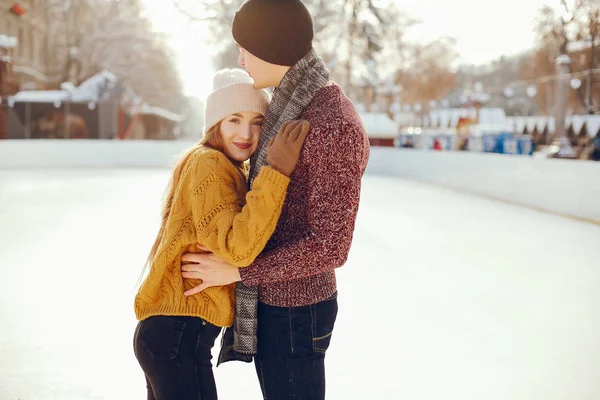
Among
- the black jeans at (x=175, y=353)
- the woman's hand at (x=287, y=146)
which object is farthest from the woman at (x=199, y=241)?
the woman's hand at (x=287, y=146)

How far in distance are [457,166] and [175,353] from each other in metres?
12.7

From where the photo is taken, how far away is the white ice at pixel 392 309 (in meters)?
3.10

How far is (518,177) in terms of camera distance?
11.3m

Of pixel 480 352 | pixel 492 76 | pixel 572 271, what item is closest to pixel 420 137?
pixel 572 271

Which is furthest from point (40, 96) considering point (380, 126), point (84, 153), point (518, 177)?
point (518, 177)

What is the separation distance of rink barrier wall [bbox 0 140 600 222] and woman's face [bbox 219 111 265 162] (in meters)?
8.09

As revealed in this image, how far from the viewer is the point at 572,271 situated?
19.3ft

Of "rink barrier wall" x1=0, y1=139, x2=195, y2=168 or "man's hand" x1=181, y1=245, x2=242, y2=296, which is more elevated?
"man's hand" x1=181, y1=245, x2=242, y2=296

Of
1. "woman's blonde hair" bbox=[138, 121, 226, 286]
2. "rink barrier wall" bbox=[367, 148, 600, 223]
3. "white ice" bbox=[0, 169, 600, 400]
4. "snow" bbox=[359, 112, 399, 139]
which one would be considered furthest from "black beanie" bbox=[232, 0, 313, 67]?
"snow" bbox=[359, 112, 399, 139]

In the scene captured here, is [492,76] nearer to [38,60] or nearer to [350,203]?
[38,60]

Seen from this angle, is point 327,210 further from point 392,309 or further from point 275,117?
point 392,309

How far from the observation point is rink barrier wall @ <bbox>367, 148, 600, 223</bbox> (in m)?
9.32

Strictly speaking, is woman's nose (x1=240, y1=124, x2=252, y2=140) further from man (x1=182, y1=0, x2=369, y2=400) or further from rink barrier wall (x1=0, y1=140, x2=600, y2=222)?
rink barrier wall (x1=0, y1=140, x2=600, y2=222)

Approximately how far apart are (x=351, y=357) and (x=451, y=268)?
2677 mm
